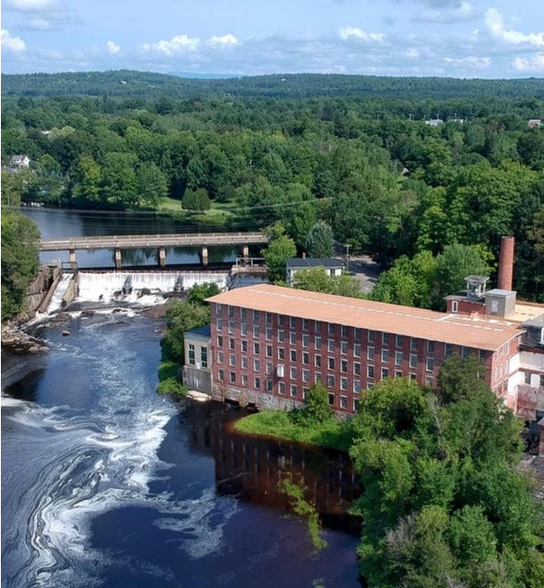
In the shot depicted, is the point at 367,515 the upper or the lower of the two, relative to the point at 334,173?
lower

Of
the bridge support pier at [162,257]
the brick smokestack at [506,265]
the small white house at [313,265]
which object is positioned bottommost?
the bridge support pier at [162,257]

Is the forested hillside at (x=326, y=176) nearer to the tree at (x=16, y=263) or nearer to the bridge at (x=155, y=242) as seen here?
the bridge at (x=155, y=242)

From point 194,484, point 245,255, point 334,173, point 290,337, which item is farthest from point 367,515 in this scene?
point 334,173

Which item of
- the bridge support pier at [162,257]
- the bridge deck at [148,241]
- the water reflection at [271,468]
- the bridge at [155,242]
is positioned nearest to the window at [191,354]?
the water reflection at [271,468]

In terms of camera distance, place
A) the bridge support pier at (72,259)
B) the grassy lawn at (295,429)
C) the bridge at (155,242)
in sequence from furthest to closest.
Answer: the bridge at (155,242)
the bridge support pier at (72,259)
the grassy lawn at (295,429)

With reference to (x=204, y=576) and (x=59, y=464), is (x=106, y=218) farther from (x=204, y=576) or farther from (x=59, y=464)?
(x=204, y=576)
